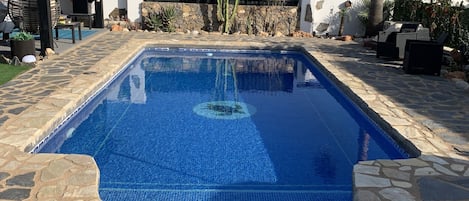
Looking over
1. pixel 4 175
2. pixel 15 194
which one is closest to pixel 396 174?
pixel 15 194

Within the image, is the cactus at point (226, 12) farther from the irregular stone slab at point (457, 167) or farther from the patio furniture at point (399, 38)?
the irregular stone slab at point (457, 167)

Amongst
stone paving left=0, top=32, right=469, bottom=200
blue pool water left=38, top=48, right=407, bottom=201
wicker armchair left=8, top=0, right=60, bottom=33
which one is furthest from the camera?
wicker armchair left=8, top=0, right=60, bottom=33

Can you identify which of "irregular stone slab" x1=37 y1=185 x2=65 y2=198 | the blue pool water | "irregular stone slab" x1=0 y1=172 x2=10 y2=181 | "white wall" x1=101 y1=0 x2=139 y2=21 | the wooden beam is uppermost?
"white wall" x1=101 y1=0 x2=139 y2=21

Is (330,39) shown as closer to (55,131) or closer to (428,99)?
(428,99)

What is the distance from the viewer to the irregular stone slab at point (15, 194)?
3955 millimetres

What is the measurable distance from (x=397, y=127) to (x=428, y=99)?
1.81 metres

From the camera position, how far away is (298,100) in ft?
29.4

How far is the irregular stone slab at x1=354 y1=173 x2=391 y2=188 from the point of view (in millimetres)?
4426

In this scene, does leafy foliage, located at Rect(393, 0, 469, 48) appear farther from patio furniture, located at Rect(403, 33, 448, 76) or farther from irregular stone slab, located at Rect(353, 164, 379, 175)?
irregular stone slab, located at Rect(353, 164, 379, 175)

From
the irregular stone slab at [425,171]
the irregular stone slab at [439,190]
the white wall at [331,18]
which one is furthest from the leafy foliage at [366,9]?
the irregular stone slab at [439,190]

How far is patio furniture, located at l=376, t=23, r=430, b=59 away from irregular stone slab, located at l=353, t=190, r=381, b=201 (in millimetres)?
7554

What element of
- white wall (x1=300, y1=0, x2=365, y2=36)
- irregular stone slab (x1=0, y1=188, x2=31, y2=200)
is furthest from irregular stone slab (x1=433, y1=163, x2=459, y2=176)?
white wall (x1=300, y1=0, x2=365, y2=36)

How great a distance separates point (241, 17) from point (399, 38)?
6.29m

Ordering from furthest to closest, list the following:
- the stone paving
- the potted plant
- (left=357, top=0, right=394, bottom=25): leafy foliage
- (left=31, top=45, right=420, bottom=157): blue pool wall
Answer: (left=357, top=0, right=394, bottom=25): leafy foliage, the potted plant, (left=31, top=45, right=420, bottom=157): blue pool wall, the stone paving
